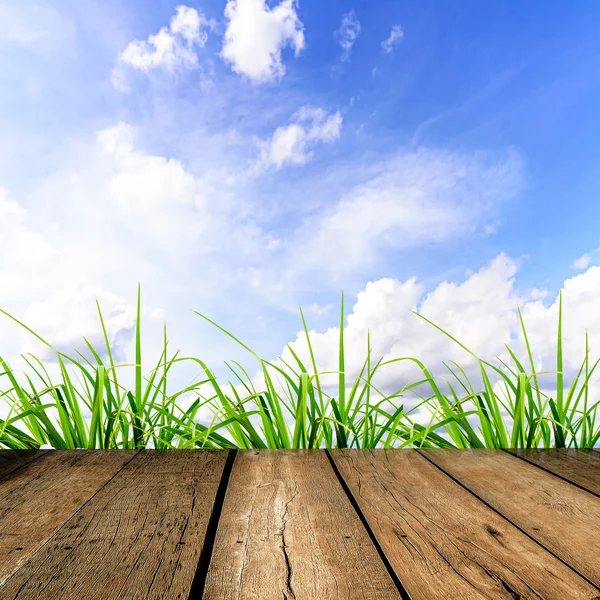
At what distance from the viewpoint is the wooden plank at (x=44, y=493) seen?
1087 millimetres

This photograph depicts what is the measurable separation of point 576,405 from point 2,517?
2.14m

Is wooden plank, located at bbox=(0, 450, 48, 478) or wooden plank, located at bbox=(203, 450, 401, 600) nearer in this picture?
wooden plank, located at bbox=(203, 450, 401, 600)

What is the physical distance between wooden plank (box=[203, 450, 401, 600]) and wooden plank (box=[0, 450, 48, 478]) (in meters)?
0.71

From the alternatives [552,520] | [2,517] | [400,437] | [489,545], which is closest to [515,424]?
[400,437]

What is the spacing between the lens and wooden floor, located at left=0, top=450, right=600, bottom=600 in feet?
2.97

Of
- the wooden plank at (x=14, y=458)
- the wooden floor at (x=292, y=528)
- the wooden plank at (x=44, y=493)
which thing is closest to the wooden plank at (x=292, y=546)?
the wooden floor at (x=292, y=528)

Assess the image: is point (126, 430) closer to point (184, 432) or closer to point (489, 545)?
point (184, 432)

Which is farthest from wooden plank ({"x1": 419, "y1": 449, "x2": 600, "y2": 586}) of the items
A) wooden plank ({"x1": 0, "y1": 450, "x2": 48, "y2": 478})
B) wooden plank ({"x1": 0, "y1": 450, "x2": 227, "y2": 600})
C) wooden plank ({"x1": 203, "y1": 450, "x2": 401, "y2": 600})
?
wooden plank ({"x1": 0, "y1": 450, "x2": 48, "y2": 478})

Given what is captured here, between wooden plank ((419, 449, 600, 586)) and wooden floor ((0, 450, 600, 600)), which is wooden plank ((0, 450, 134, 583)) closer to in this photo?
wooden floor ((0, 450, 600, 600))

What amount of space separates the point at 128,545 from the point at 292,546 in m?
0.32

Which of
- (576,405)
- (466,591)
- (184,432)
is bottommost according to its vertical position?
(466,591)

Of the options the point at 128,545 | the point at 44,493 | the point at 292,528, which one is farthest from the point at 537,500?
the point at 44,493

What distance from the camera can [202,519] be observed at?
1173 mm

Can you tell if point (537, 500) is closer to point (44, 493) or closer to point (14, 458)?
point (44, 493)
